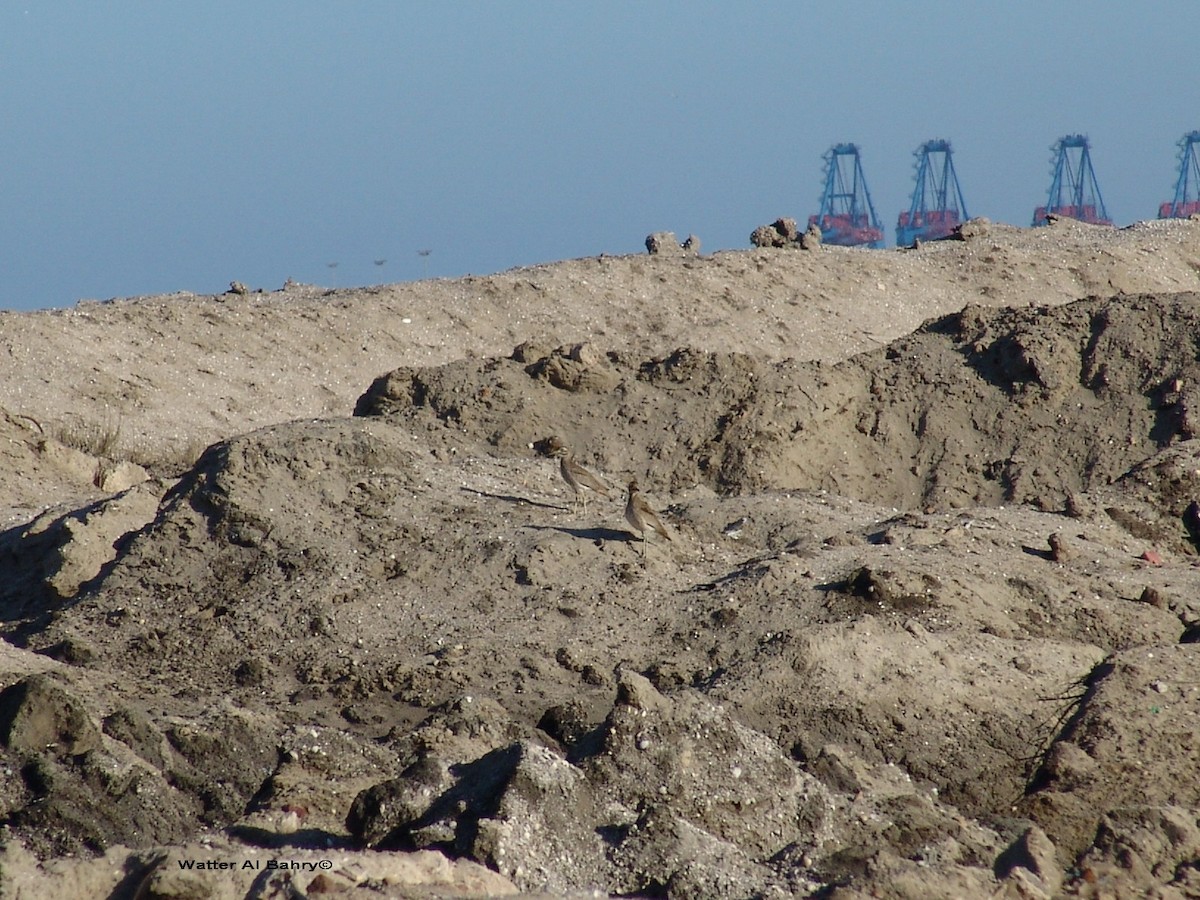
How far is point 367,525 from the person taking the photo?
8.47 metres

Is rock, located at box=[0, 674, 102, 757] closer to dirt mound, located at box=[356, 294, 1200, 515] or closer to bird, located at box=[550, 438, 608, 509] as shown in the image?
bird, located at box=[550, 438, 608, 509]

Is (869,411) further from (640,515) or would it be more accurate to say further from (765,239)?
(765,239)

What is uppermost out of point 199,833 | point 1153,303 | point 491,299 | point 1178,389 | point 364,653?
point 491,299

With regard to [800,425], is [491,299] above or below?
above

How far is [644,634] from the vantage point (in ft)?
24.5

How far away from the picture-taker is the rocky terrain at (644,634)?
525 centimetres

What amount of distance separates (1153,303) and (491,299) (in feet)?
34.5

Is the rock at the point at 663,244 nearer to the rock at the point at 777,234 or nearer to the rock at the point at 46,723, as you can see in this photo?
the rock at the point at 777,234

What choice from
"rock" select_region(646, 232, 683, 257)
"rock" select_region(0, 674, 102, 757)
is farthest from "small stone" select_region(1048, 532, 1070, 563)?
"rock" select_region(646, 232, 683, 257)

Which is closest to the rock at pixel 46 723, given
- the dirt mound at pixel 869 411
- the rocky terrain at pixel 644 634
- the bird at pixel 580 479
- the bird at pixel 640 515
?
the rocky terrain at pixel 644 634

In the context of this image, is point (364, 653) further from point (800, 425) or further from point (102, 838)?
point (800, 425)

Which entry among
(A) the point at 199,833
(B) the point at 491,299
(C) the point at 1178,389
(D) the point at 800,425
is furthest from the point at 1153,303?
(B) the point at 491,299

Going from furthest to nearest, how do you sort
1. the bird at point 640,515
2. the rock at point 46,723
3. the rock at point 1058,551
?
the rock at point 1058,551, the bird at point 640,515, the rock at point 46,723

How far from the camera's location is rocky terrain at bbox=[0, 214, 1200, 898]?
17.2ft
